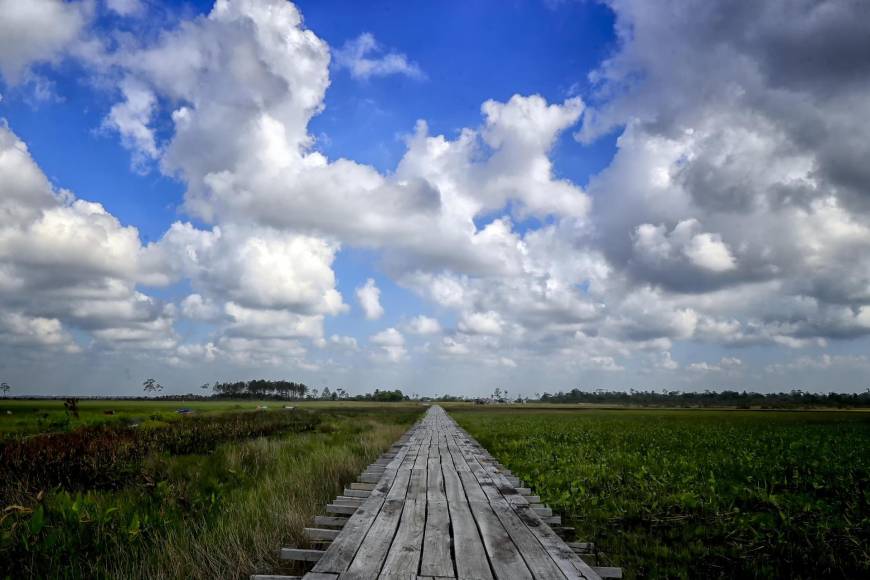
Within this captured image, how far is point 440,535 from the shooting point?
432 centimetres

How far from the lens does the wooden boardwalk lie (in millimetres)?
3406

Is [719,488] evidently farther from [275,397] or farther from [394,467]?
[275,397]

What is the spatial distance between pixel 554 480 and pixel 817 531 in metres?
4.19

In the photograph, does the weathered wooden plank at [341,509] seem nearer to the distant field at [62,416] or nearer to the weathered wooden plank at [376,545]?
the weathered wooden plank at [376,545]

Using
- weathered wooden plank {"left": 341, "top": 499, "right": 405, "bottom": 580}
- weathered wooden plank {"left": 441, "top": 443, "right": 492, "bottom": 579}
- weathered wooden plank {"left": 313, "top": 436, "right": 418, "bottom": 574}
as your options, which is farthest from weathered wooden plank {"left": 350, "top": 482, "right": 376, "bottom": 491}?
weathered wooden plank {"left": 341, "top": 499, "right": 405, "bottom": 580}

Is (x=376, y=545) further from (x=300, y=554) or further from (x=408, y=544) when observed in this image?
(x=300, y=554)

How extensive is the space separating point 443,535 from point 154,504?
5.72 metres

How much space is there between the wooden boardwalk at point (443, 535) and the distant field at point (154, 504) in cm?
76

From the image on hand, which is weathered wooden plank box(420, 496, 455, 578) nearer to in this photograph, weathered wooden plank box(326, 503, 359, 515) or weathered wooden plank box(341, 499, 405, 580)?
weathered wooden plank box(341, 499, 405, 580)

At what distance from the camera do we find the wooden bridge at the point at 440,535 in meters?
3.41

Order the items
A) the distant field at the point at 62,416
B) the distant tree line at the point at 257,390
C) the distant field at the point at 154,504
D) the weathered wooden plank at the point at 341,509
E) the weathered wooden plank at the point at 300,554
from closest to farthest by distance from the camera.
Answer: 1. the weathered wooden plank at the point at 300,554
2. the distant field at the point at 154,504
3. the weathered wooden plank at the point at 341,509
4. the distant field at the point at 62,416
5. the distant tree line at the point at 257,390

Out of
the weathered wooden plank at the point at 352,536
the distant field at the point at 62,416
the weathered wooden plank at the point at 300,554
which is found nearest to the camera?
the weathered wooden plank at the point at 352,536

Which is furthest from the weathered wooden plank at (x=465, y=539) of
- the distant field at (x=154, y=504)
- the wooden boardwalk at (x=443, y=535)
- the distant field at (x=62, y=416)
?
the distant field at (x=62, y=416)

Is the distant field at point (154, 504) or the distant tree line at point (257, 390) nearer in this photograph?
the distant field at point (154, 504)
